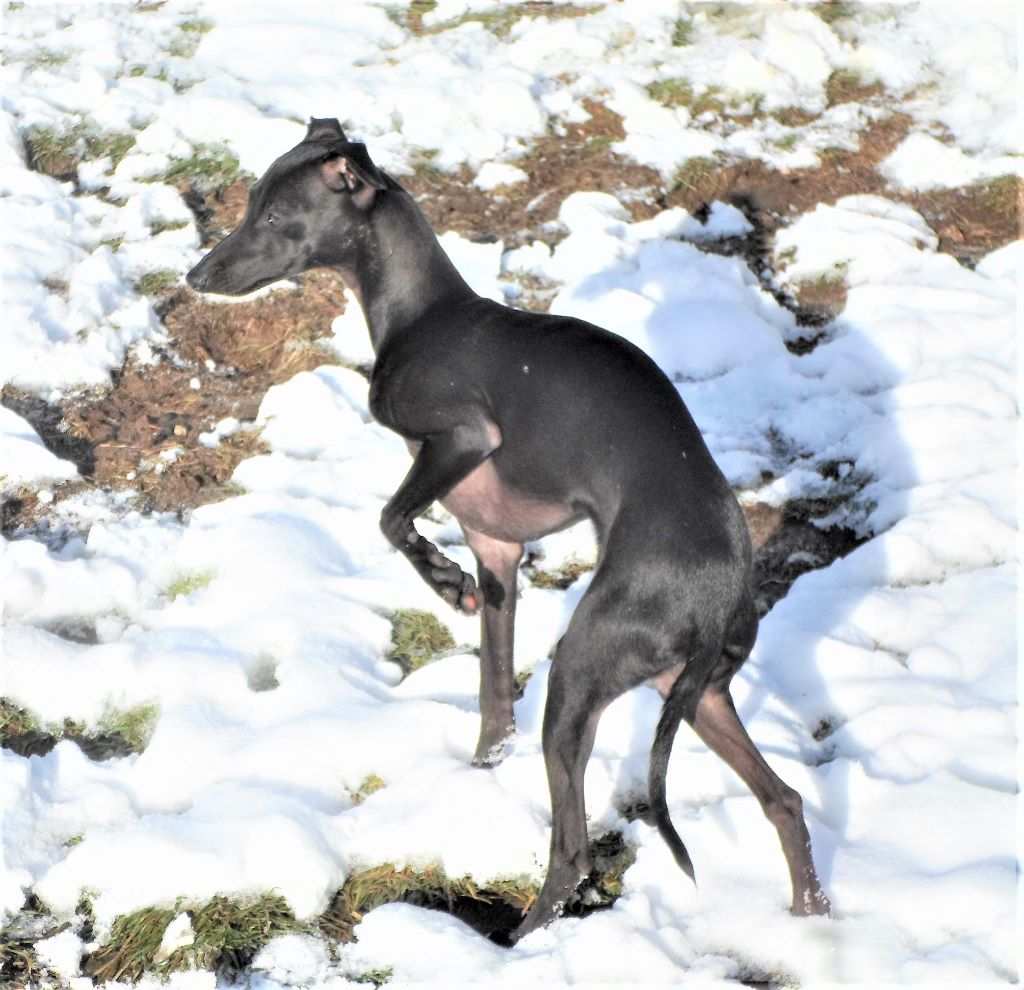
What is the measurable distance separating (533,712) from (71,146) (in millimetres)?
4868

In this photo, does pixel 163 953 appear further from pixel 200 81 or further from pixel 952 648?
pixel 200 81

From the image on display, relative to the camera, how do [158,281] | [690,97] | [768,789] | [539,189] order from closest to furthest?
[768,789] → [158,281] → [539,189] → [690,97]

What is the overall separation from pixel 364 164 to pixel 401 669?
1626 mm

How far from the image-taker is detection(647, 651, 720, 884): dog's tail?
2.96 m

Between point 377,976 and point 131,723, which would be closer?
point 377,976

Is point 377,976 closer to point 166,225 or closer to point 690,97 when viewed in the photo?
point 166,225

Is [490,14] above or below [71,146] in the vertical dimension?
above

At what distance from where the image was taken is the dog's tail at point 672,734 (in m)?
2.96

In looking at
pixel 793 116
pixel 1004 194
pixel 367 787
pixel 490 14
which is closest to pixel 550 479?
pixel 367 787

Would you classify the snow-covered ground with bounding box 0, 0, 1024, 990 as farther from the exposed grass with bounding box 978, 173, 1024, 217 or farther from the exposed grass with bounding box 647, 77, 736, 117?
the exposed grass with bounding box 978, 173, 1024, 217

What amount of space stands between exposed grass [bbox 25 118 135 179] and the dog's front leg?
453 centimetres

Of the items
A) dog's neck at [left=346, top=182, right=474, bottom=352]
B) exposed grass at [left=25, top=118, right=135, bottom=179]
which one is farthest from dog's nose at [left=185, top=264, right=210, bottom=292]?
exposed grass at [left=25, top=118, right=135, bottom=179]

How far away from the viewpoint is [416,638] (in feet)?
14.7

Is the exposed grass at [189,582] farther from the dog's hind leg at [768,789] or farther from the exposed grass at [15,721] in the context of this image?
the dog's hind leg at [768,789]
